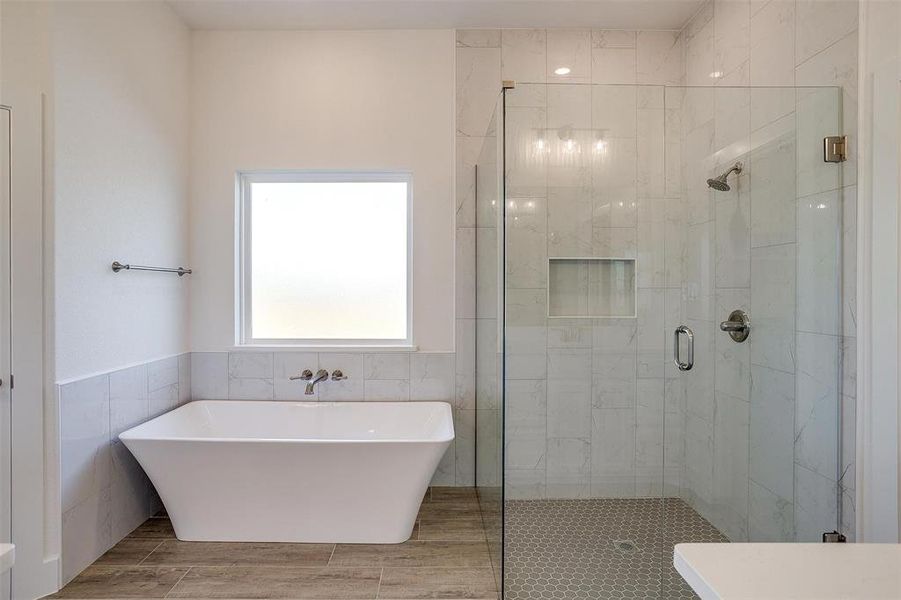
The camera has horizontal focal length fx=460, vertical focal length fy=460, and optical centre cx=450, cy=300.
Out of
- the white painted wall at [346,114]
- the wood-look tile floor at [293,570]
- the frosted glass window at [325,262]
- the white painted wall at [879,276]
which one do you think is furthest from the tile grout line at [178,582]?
the white painted wall at [879,276]

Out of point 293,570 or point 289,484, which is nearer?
point 293,570

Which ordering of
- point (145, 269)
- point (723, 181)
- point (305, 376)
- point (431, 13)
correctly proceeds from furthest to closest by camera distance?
point (305, 376), point (431, 13), point (145, 269), point (723, 181)

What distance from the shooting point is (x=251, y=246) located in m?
3.01

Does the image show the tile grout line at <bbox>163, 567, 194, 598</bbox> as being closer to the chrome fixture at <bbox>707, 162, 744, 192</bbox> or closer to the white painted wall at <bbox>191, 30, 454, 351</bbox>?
the white painted wall at <bbox>191, 30, 454, 351</bbox>

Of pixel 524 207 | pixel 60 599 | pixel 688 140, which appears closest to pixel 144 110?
pixel 524 207

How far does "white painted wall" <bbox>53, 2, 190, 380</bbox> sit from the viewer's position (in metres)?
2.00

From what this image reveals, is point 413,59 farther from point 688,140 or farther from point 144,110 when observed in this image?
point 688,140

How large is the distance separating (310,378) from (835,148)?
274cm

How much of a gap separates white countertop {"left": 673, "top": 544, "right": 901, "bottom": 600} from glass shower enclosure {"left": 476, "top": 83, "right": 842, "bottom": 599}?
81 centimetres

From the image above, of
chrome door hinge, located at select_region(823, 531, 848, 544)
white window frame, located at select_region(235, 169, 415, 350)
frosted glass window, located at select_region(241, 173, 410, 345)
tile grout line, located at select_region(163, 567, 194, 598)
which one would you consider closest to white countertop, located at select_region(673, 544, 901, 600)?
chrome door hinge, located at select_region(823, 531, 848, 544)

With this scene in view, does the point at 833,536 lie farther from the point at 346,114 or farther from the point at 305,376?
the point at 346,114

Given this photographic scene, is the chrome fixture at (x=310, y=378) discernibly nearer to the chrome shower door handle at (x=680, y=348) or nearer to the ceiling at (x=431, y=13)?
the chrome shower door handle at (x=680, y=348)

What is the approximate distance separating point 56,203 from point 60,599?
1.63m

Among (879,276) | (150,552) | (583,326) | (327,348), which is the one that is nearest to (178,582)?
(150,552)
